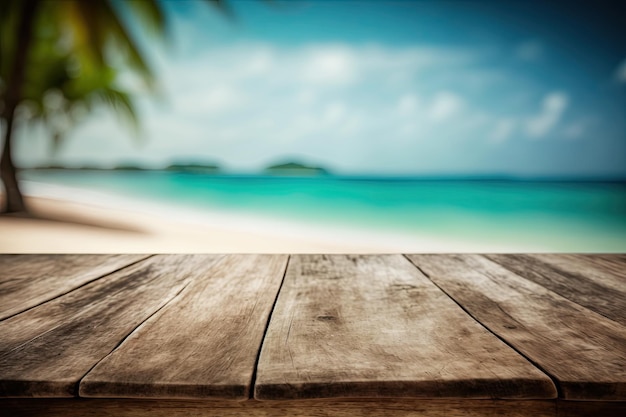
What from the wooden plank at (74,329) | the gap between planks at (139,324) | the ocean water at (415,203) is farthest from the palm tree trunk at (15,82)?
the gap between planks at (139,324)

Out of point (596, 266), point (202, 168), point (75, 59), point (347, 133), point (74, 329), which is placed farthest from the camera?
point (202, 168)

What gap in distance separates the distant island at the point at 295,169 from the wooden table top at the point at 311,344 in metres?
11.8

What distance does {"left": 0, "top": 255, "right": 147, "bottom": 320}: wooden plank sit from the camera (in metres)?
0.64

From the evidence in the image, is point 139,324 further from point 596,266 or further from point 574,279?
point 596,266

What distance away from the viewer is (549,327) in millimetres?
524

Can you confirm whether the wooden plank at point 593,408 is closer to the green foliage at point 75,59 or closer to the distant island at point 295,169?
the green foliage at point 75,59

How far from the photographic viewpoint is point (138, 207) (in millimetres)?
7695

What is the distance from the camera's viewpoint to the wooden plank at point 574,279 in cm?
62

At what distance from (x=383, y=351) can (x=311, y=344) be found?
8 cm

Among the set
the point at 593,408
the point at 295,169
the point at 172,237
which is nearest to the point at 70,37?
the point at 172,237

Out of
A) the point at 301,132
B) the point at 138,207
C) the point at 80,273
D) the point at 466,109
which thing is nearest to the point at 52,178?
the point at 138,207

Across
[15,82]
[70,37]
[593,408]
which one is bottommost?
[593,408]

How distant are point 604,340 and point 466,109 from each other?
36.2 ft

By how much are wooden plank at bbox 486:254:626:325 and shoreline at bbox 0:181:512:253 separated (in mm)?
3017
